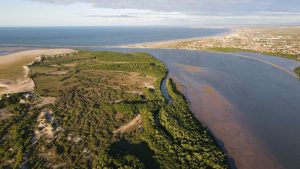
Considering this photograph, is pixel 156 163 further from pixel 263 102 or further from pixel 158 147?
pixel 263 102

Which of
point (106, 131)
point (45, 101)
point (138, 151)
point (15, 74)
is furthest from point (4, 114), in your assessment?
point (15, 74)

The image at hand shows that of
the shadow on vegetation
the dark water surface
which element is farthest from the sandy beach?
the dark water surface

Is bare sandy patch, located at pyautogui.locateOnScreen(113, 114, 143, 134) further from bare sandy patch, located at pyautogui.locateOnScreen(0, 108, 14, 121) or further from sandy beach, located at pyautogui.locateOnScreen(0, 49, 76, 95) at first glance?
sandy beach, located at pyautogui.locateOnScreen(0, 49, 76, 95)

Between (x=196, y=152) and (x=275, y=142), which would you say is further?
(x=275, y=142)

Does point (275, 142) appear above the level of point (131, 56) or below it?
below

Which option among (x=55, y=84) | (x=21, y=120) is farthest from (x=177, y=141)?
(x=55, y=84)

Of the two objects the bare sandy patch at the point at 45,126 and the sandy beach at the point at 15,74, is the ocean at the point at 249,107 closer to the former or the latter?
the bare sandy patch at the point at 45,126
